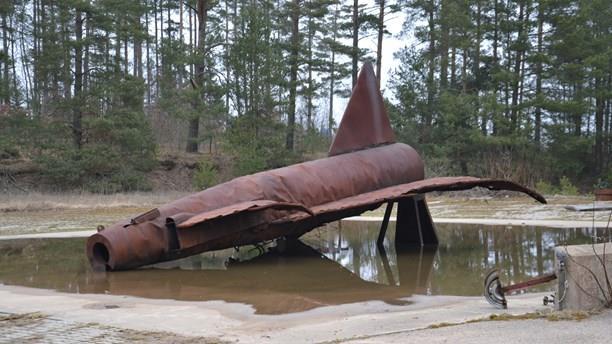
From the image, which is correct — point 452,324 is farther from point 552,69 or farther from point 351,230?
point 552,69

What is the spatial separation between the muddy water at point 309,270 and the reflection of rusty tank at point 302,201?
22.5 inches

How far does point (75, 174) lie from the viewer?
35.3 metres

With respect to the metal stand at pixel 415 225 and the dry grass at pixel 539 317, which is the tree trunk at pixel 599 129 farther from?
the dry grass at pixel 539 317

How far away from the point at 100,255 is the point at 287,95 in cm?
3114

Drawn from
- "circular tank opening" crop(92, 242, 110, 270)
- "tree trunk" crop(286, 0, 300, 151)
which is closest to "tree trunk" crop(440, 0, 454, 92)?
"tree trunk" crop(286, 0, 300, 151)

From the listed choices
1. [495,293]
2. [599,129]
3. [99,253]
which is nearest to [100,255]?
[99,253]

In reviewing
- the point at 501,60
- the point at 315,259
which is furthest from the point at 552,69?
the point at 315,259

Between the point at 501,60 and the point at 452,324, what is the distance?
38475 millimetres

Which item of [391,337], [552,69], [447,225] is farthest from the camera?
[552,69]

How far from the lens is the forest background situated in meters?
36.2

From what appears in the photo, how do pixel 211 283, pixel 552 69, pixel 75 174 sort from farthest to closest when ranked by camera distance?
pixel 552 69
pixel 75 174
pixel 211 283

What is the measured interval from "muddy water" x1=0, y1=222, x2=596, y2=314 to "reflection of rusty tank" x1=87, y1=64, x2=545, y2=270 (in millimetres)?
570

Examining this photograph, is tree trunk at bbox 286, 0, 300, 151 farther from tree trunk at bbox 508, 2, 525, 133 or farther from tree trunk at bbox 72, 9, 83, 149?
tree trunk at bbox 508, 2, 525, 133

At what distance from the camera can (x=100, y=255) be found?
13.3 meters
